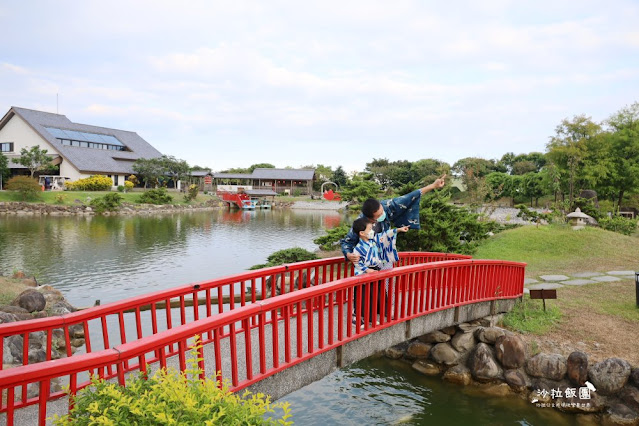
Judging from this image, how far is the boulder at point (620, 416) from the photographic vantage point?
6148 millimetres

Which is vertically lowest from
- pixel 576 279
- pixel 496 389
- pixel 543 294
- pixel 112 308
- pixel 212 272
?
pixel 496 389

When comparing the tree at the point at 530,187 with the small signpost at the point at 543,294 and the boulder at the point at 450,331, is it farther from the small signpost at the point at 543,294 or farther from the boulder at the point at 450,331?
the boulder at the point at 450,331

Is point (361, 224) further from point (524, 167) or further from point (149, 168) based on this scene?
point (524, 167)

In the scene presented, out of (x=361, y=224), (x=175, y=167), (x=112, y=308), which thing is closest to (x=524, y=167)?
(x=175, y=167)

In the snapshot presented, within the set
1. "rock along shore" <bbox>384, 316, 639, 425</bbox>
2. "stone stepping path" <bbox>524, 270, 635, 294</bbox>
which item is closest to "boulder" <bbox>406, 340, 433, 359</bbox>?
"rock along shore" <bbox>384, 316, 639, 425</bbox>

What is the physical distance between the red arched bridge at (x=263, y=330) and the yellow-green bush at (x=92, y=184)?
41745 millimetres

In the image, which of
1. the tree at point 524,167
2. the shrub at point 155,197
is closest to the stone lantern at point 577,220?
the shrub at point 155,197

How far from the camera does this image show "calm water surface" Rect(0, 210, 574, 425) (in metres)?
6.60

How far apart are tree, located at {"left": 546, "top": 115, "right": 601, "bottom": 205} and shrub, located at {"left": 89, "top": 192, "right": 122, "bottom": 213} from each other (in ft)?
120

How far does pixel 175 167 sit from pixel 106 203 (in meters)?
15.1

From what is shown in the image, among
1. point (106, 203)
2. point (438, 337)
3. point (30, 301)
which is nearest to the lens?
point (438, 337)

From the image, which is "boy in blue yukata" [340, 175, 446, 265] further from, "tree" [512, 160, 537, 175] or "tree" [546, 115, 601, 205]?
"tree" [512, 160, 537, 175]

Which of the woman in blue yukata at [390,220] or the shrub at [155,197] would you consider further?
the shrub at [155,197]

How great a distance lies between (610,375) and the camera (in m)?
6.52
